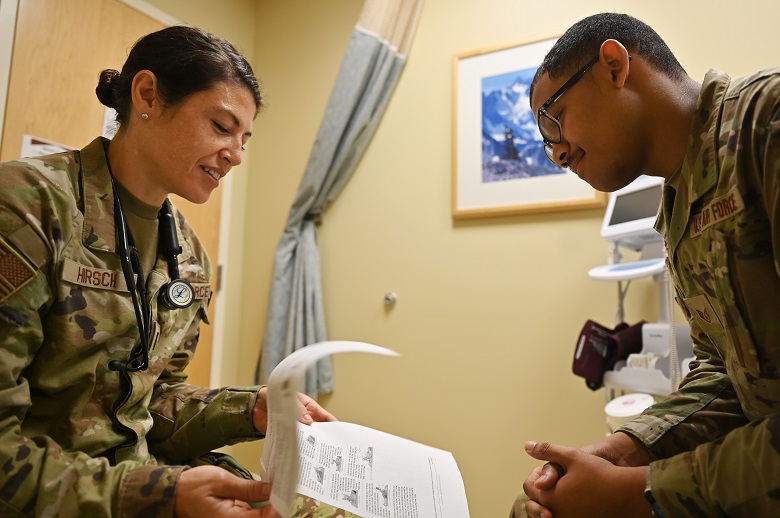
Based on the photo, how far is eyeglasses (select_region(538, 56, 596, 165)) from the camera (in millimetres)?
953

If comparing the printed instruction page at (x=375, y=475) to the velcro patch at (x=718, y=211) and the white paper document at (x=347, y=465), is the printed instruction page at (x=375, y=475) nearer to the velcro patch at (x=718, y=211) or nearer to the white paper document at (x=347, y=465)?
the white paper document at (x=347, y=465)

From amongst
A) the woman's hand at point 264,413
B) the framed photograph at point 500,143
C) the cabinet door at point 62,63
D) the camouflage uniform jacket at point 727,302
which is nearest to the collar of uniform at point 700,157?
the camouflage uniform jacket at point 727,302

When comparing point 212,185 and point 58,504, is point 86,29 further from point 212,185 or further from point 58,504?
point 58,504

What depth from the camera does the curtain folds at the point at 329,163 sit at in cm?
248

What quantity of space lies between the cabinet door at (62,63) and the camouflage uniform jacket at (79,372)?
1.18 metres

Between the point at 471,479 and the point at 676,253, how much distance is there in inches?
60.3

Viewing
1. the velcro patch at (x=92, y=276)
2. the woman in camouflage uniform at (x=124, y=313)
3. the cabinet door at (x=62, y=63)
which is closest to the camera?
the woman in camouflage uniform at (x=124, y=313)

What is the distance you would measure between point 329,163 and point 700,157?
1925 mm

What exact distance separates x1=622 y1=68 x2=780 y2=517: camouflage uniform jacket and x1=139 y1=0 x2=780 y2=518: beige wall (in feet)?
3.63

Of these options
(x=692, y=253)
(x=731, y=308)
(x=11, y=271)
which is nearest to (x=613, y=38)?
(x=692, y=253)

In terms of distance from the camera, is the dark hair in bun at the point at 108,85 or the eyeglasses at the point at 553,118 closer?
the eyeglasses at the point at 553,118

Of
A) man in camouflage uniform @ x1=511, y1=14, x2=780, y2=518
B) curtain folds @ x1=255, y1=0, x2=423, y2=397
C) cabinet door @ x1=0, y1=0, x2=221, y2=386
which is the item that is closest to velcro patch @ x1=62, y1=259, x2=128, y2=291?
man in camouflage uniform @ x1=511, y1=14, x2=780, y2=518

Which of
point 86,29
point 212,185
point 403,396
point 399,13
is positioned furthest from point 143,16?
point 403,396

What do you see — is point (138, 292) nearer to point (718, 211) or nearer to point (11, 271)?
point (11, 271)
